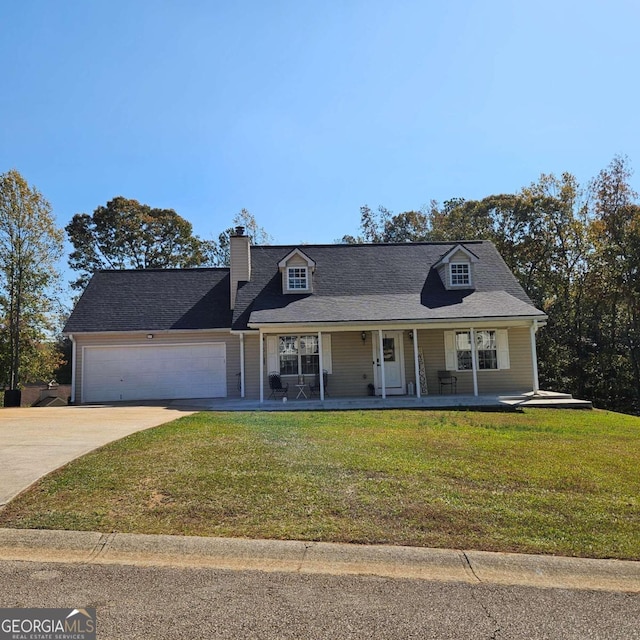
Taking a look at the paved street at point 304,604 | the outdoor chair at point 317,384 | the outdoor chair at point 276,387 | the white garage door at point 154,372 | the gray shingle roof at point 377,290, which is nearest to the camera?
the paved street at point 304,604

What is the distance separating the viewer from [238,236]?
19766 mm

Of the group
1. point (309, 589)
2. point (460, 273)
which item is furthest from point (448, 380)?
point (309, 589)

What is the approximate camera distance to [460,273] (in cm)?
1878

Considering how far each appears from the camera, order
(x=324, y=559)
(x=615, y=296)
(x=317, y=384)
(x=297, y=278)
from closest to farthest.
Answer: (x=324, y=559)
(x=317, y=384)
(x=297, y=278)
(x=615, y=296)

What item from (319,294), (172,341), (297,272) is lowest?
(172,341)

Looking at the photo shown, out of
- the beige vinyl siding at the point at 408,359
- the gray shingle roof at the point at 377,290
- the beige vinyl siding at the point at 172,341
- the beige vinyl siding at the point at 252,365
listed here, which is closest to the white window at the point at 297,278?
the gray shingle roof at the point at 377,290

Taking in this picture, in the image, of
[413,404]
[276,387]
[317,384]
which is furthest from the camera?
[317,384]

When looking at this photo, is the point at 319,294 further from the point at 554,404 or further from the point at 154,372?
the point at 554,404

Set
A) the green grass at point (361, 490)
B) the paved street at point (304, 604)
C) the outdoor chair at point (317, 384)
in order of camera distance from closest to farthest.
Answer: the paved street at point (304, 604) → the green grass at point (361, 490) → the outdoor chair at point (317, 384)

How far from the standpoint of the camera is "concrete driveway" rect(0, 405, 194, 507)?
20.9 ft

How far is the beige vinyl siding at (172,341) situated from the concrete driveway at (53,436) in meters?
4.25

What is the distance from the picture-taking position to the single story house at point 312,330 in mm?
16469

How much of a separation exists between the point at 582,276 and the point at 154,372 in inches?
851

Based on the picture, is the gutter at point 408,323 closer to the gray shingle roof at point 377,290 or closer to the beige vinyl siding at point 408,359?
the gray shingle roof at point 377,290
